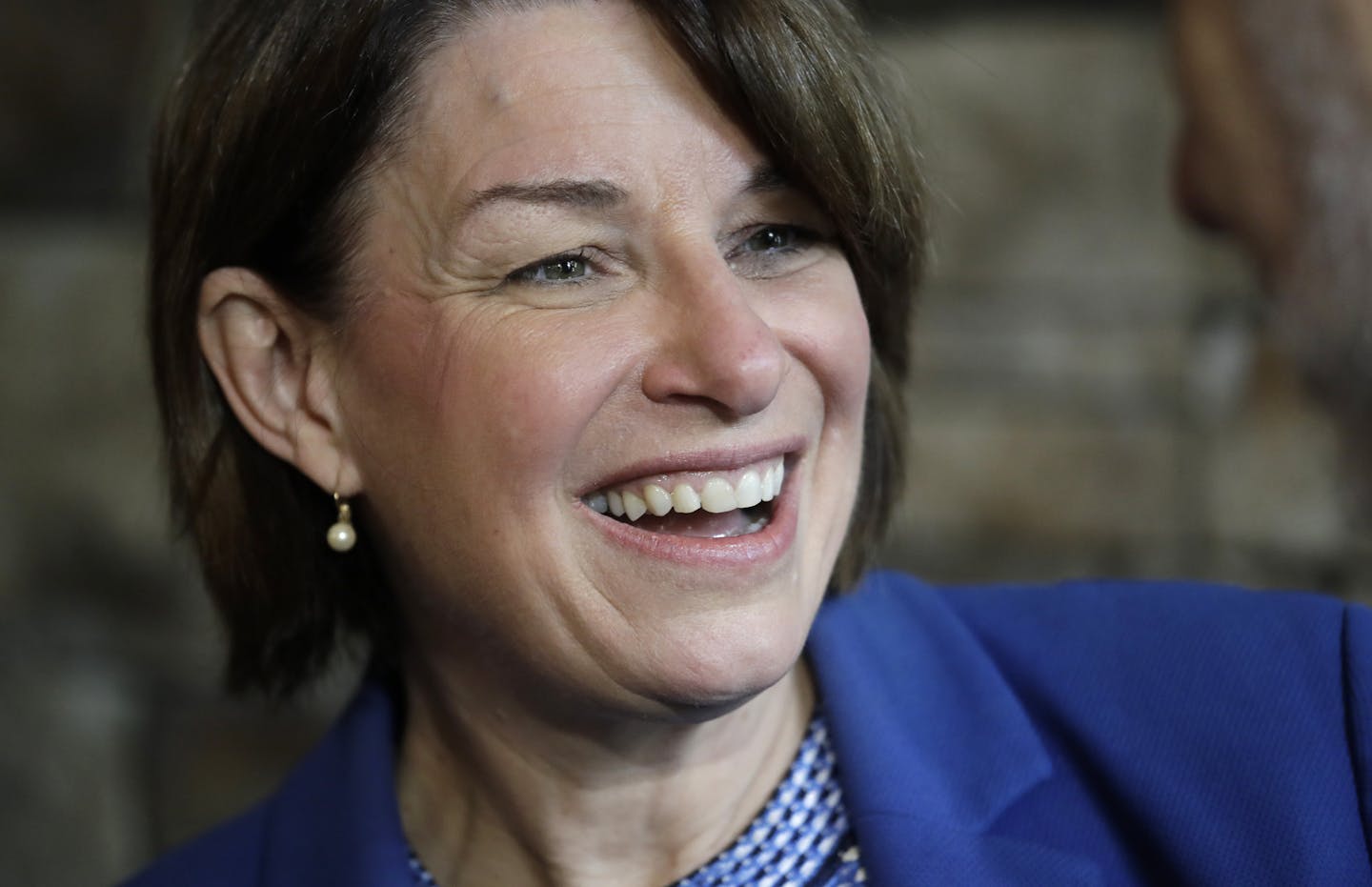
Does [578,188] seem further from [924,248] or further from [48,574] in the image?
[48,574]

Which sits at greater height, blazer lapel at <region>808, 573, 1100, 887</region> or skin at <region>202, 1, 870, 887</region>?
skin at <region>202, 1, 870, 887</region>

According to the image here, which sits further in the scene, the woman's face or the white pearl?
the white pearl

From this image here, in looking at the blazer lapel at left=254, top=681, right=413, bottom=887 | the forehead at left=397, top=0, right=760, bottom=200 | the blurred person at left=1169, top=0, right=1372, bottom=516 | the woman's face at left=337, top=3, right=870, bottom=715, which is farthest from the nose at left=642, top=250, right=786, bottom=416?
the blurred person at left=1169, top=0, right=1372, bottom=516

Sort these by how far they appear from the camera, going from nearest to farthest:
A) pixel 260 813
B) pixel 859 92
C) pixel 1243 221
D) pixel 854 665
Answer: pixel 859 92
pixel 854 665
pixel 260 813
pixel 1243 221

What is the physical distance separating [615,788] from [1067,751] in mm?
444

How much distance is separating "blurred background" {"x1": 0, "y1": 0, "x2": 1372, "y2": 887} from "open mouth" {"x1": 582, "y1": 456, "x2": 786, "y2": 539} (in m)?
1.40

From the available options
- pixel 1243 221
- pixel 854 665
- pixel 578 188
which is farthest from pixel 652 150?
pixel 1243 221

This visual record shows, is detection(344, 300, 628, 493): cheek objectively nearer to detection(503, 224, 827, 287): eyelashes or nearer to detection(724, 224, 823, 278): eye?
detection(503, 224, 827, 287): eyelashes

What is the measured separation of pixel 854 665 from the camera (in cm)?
160

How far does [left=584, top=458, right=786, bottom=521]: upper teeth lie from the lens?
4.59 feet

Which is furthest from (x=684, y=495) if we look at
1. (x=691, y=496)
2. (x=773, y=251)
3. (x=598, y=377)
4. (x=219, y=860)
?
(x=219, y=860)

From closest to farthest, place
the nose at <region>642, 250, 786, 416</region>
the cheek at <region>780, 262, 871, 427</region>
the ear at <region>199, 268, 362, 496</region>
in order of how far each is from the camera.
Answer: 1. the nose at <region>642, 250, 786, 416</region>
2. the cheek at <region>780, 262, 871, 427</region>
3. the ear at <region>199, 268, 362, 496</region>

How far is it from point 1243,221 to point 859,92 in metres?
0.99

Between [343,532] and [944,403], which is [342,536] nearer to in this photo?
[343,532]
